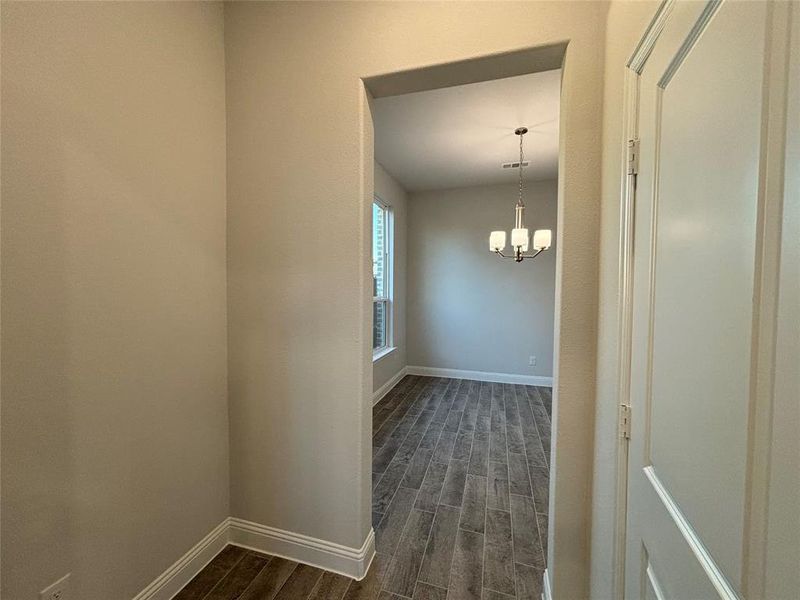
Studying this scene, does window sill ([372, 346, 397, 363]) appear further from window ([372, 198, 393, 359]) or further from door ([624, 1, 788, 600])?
door ([624, 1, 788, 600])

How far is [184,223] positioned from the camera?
1.44m

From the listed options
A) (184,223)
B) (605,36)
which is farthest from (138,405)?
(605,36)

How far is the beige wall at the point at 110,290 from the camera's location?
0.95 meters

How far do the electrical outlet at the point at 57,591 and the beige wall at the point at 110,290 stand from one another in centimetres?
2

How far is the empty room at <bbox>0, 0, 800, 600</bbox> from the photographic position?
1.69 feet

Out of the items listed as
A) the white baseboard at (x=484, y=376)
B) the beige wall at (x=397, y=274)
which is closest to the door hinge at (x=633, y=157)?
the beige wall at (x=397, y=274)

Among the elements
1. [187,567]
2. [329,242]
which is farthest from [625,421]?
[187,567]

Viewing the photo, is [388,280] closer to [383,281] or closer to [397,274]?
[383,281]

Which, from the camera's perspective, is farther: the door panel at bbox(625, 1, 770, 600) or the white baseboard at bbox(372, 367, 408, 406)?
the white baseboard at bbox(372, 367, 408, 406)

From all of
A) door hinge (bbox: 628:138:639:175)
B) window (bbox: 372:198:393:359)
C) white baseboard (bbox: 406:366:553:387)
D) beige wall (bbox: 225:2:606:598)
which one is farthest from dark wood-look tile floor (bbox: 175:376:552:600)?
door hinge (bbox: 628:138:639:175)

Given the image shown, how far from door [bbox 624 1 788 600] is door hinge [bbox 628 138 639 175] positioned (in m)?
0.02

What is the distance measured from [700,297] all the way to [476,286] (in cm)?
431

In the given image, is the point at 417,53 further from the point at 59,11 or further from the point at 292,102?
the point at 59,11

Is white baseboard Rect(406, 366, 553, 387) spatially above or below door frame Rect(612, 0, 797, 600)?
below
